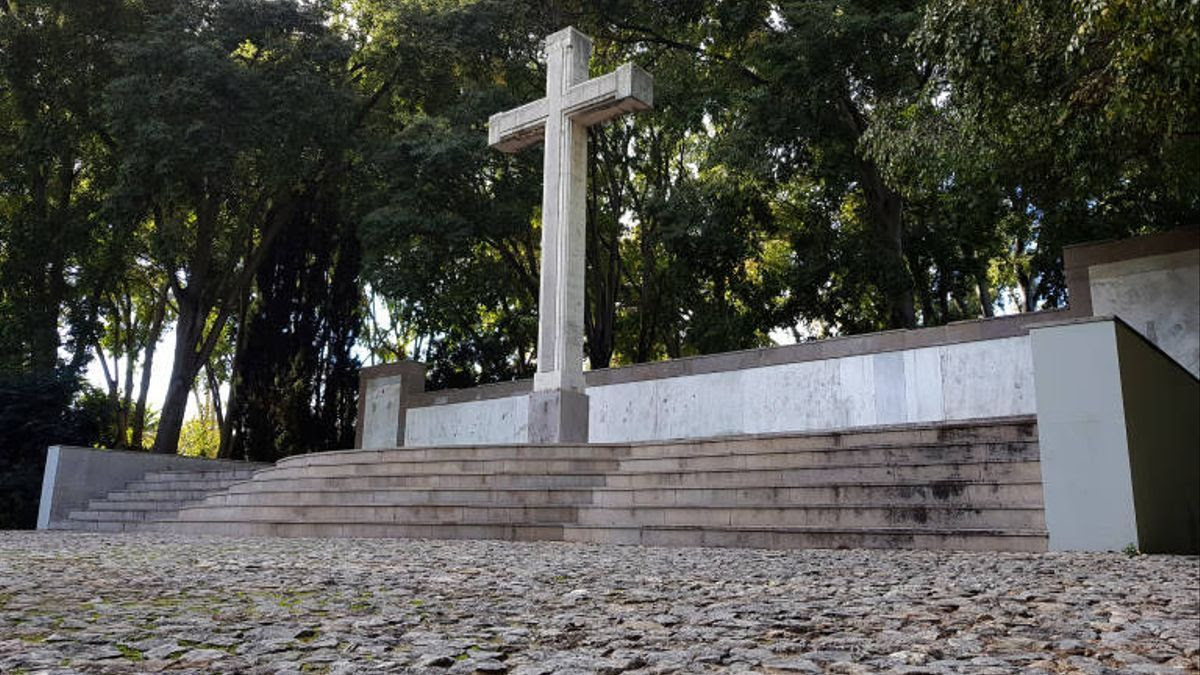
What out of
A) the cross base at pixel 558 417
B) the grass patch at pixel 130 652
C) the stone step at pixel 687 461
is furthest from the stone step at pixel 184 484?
the grass patch at pixel 130 652

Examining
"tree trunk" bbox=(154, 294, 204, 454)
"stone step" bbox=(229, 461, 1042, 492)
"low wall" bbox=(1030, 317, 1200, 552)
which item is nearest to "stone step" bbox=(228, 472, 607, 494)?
"stone step" bbox=(229, 461, 1042, 492)

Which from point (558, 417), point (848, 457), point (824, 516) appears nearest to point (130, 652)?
point (824, 516)

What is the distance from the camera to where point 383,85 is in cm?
2342

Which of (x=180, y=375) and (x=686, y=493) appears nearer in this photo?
(x=686, y=493)

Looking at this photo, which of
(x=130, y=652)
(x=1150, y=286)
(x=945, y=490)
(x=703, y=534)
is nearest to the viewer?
(x=130, y=652)

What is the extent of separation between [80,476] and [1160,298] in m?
18.0

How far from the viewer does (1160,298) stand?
12836 millimetres

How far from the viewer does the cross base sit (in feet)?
43.0

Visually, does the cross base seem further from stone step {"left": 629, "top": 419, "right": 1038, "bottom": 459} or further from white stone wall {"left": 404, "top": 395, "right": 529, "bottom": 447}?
white stone wall {"left": 404, "top": 395, "right": 529, "bottom": 447}

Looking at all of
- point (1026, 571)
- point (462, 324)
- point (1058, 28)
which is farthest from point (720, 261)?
point (1026, 571)

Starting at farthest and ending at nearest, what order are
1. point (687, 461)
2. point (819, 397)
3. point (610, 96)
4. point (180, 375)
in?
1. point (180, 375)
2. point (819, 397)
3. point (610, 96)
4. point (687, 461)

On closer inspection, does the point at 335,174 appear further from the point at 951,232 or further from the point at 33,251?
the point at 951,232

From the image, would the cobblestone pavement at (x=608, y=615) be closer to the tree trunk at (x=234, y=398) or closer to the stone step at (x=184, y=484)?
the stone step at (x=184, y=484)

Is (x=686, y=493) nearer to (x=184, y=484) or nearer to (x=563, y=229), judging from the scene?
(x=563, y=229)
